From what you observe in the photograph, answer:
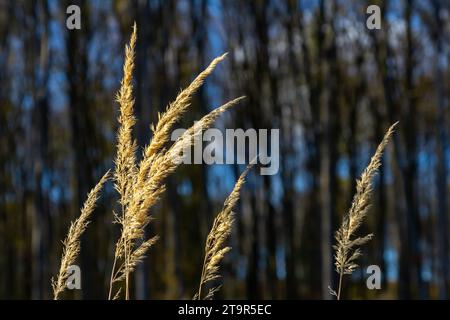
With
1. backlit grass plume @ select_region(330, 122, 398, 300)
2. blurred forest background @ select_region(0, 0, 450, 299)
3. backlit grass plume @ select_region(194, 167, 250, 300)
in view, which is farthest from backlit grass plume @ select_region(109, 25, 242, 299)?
blurred forest background @ select_region(0, 0, 450, 299)

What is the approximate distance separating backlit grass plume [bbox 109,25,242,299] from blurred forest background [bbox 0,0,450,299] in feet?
27.5

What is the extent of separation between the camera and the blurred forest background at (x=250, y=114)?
13359 millimetres

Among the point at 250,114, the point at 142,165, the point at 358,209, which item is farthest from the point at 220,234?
the point at 250,114

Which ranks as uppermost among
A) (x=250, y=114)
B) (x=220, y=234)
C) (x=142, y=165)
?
(x=250, y=114)

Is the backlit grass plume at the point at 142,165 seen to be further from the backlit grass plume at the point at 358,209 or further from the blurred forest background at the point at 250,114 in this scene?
the blurred forest background at the point at 250,114

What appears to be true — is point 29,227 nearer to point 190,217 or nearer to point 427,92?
point 190,217

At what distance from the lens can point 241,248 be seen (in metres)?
19.2

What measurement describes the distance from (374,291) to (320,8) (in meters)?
7.75

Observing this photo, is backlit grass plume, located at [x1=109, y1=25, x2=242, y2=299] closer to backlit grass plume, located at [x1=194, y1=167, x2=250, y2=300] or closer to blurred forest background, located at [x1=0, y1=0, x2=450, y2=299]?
backlit grass plume, located at [x1=194, y1=167, x2=250, y2=300]

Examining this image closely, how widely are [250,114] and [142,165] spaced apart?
1357 centimetres

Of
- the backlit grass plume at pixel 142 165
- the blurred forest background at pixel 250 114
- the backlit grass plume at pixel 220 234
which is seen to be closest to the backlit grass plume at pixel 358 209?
the backlit grass plume at pixel 220 234

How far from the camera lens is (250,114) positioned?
16.0 meters

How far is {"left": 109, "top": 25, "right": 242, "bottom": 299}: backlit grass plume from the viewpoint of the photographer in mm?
2369

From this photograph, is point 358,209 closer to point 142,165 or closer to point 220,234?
point 220,234
